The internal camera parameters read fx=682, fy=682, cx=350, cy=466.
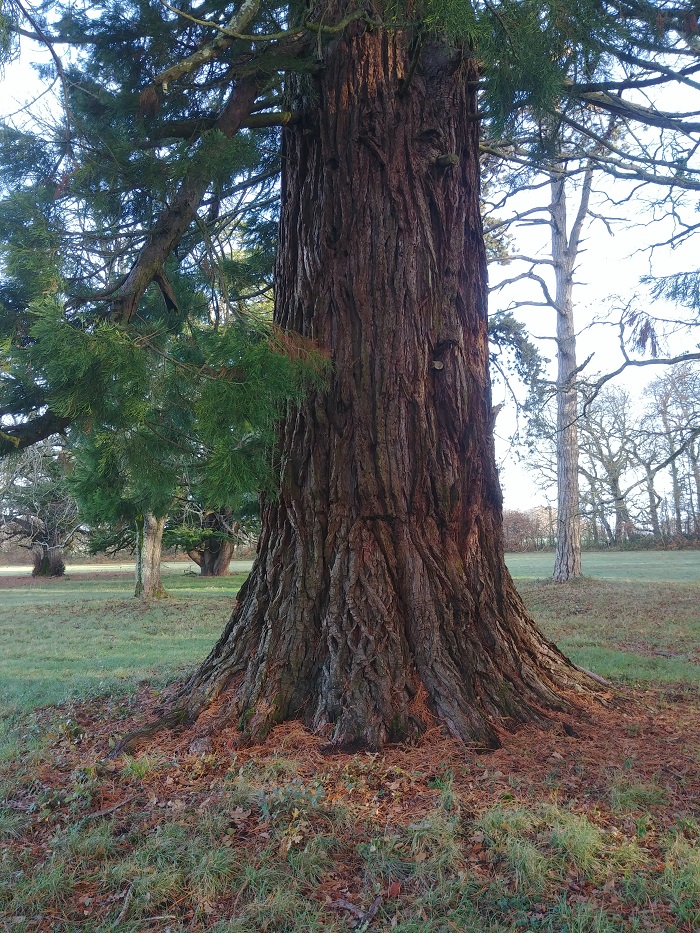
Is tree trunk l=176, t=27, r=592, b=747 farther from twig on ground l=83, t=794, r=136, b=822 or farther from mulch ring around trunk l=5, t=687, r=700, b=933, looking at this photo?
twig on ground l=83, t=794, r=136, b=822

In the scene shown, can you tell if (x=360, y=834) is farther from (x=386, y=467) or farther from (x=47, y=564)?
(x=47, y=564)

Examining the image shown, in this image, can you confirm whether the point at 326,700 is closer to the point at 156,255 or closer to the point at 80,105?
the point at 156,255

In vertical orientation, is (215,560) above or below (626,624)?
above

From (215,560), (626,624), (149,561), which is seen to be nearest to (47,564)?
(215,560)

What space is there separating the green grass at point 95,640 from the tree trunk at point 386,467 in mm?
2102

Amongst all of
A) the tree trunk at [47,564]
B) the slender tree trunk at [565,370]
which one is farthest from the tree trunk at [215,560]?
the slender tree trunk at [565,370]

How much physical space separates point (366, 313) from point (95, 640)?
6644 mm

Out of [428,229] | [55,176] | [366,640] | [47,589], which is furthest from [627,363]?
[47,589]

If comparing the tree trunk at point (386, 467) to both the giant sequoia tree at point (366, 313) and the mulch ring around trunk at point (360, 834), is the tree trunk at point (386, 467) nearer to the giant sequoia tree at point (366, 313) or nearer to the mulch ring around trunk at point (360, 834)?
the giant sequoia tree at point (366, 313)

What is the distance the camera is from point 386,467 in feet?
13.0

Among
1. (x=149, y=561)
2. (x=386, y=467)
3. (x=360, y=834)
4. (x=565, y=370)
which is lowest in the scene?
(x=360, y=834)

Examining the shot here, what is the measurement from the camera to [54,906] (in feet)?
8.36

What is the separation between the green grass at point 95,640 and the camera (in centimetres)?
582

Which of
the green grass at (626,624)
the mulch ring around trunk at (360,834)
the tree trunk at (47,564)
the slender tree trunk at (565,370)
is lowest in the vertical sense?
the mulch ring around trunk at (360,834)
